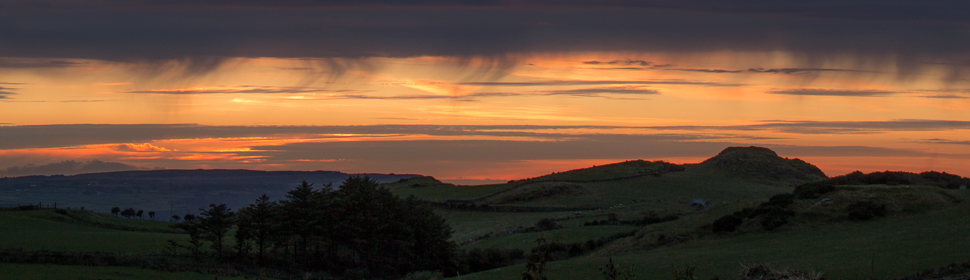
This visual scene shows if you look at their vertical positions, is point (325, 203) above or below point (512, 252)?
above

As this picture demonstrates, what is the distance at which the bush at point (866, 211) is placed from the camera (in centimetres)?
3580

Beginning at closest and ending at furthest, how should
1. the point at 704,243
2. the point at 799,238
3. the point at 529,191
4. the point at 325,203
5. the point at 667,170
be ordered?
1. the point at 799,238
2. the point at 704,243
3. the point at 325,203
4. the point at 529,191
5. the point at 667,170

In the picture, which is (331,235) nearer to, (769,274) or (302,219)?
(302,219)

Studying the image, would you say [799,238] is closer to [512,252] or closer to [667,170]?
[512,252]

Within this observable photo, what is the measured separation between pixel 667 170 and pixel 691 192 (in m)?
16.5

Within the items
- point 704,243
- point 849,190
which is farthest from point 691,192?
point 704,243

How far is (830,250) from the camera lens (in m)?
28.7

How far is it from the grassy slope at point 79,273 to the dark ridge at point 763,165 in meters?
87.6

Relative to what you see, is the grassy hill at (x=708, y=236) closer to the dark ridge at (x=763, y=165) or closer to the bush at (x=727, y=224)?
the bush at (x=727, y=224)

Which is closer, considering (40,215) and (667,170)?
→ (40,215)

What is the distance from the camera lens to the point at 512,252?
44.5m

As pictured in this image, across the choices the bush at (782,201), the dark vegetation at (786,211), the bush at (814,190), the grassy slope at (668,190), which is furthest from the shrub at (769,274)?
the grassy slope at (668,190)

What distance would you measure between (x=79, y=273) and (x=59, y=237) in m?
13.5

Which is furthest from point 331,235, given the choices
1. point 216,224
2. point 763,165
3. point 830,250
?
point 763,165
